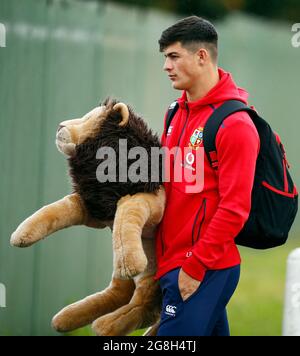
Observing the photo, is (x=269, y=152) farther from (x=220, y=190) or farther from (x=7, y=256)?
(x=7, y=256)

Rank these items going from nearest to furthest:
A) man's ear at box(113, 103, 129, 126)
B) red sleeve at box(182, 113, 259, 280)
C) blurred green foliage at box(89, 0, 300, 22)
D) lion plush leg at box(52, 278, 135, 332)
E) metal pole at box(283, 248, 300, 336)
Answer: metal pole at box(283, 248, 300, 336) → red sleeve at box(182, 113, 259, 280) → man's ear at box(113, 103, 129, 126) → lion plush leg at box(52, 278, 135, 332) → blurred green foliage at box(89, 0, 300, 22)

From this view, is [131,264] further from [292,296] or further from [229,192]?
[292,296]

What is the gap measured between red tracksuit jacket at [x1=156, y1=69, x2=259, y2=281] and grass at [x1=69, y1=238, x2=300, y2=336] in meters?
2.51

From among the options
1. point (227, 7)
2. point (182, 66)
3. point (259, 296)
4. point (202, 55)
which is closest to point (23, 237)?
point (182, 66)

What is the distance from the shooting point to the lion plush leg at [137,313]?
180 inches

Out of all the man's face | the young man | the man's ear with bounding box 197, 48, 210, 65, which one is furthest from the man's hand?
the man's ear with bounding box 197, 48, 210, 65

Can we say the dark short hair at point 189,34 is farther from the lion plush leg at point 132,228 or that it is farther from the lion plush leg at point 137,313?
the lion plush leg at point 137,313

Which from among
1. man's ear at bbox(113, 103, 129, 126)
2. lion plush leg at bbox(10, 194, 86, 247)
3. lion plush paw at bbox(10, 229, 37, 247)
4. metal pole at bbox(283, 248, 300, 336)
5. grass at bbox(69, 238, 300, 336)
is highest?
man's ear at bbox(113, 103, 129, 126)

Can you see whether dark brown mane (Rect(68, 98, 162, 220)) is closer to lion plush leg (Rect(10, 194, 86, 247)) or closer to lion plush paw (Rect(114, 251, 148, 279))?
lion plush leg (Rect(10, 194, 86, 247))

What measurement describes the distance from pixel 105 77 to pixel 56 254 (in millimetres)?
1401

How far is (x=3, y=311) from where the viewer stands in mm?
6117

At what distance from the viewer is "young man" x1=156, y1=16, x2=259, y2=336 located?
14.2ft

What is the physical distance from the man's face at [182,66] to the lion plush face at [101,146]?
0.28 metres

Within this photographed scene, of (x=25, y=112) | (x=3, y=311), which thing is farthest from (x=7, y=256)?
(x=25, y=112)
